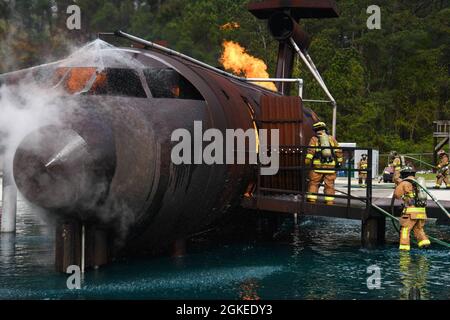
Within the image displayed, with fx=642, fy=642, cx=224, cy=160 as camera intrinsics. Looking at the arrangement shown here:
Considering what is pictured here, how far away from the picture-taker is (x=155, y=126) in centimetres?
1099

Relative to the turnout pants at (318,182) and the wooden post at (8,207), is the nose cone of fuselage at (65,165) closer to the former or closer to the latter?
the turnout pants at (318,182)

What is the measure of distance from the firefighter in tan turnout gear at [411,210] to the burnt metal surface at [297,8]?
12.9 metres

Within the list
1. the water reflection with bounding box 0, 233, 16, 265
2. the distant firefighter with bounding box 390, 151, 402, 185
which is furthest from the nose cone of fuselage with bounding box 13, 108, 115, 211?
the distant firefighter with bounding box 390, 151, 402, 185

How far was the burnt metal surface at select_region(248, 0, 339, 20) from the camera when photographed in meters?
26.4

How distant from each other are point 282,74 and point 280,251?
12.4 m

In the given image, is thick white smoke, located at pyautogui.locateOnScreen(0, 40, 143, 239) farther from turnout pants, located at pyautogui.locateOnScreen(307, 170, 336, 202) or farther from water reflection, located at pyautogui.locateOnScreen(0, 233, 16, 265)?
turnout pants, located at pyautogui.locateOnScreen(307, 170, 336, 202)

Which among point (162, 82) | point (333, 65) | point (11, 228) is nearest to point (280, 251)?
point (162, 82)

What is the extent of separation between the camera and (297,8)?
26.7 meters

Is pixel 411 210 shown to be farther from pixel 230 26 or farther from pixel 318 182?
pixel 230 26

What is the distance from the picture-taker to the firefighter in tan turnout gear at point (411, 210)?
49.8 ft

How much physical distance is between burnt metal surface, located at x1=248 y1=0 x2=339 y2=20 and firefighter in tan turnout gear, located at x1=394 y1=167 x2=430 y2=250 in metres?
12.9

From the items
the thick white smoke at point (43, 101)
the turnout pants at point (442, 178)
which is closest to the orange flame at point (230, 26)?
the turnout pants at point (442, 178)

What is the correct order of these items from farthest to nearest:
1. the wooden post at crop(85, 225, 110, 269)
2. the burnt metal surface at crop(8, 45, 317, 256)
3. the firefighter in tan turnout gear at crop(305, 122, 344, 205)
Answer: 1. the firefighter in tan turnout gear at crop(305, 122, 344, 205)
2. the wooden post at crop(85, 225, 110, 269)
3. the burnt metal surface at crop(8, 45, 317, 256)

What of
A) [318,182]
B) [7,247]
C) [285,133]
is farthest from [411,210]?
[7,247]
